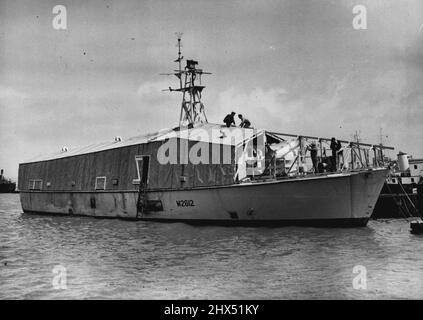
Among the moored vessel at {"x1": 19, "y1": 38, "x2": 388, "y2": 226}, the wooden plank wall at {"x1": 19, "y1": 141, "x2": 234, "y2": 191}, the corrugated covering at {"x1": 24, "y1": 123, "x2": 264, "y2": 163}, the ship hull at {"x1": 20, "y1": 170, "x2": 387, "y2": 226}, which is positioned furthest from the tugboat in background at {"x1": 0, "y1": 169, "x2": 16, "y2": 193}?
the ship hull at {"x1": 20, "y1": 170, "x2": 387, "y2": 226}

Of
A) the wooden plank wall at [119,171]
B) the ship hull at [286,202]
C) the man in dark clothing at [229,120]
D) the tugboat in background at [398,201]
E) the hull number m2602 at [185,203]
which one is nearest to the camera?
the ship hull at [286,202]

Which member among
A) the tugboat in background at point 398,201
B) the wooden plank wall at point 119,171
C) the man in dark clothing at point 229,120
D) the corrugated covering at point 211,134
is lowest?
the tugboat in background at point 398,201

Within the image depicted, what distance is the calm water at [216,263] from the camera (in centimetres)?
926

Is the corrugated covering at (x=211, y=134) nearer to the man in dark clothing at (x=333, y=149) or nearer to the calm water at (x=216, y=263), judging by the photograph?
the man in dark clothing at (x=333, y=149)

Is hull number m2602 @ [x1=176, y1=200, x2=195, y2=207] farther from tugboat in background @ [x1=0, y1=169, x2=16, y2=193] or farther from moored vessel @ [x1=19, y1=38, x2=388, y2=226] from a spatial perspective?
tugboat in background @ [x1=0, y1=169, x2=16, y2=193]

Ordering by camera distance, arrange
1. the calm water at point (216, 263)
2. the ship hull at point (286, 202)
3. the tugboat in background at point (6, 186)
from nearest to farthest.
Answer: the calm water at point (216, 263)
the ship hull at point (286, 202)
the tugboat in background at point (6, 186)

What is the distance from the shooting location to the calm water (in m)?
9.26

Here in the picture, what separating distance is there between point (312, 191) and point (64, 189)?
68.9 ft

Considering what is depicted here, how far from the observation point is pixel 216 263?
479 inches

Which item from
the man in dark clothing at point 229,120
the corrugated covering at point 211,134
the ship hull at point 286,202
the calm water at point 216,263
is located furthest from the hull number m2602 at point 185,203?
the man in dark clothing at point 229,120

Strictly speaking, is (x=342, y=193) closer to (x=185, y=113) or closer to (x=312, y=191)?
(x=312, y=191)

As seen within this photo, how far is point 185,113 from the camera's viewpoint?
33.0 meters

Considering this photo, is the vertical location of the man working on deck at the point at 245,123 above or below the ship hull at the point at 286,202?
above

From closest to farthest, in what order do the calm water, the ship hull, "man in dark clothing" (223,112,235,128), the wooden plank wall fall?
the calm water < the ship hull < the wooden plank wall < "man in dark clothing" (223,112,235,128)
